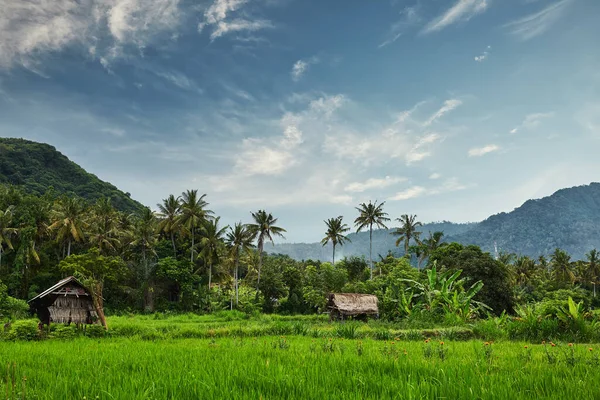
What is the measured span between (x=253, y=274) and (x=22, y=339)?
2061 inches

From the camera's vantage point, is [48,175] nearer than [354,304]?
No

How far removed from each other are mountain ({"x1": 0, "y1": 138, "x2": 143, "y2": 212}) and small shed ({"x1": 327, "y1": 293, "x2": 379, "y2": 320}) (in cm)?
6299

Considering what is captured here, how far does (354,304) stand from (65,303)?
20518mm

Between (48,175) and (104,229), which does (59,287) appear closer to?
(104,229)

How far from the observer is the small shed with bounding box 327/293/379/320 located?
30.8 metres

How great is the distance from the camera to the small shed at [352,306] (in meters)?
30.8

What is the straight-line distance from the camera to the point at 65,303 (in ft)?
64.0

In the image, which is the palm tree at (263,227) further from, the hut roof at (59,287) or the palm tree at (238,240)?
the hut roof at (59,287)

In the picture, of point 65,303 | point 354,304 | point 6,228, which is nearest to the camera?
point 65,303

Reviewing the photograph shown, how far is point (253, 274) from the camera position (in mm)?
65188

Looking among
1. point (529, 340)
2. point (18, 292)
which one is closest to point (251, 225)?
point (18, 292)

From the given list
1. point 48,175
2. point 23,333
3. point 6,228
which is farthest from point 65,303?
point 48,175

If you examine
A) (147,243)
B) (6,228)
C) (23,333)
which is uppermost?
(6,228)

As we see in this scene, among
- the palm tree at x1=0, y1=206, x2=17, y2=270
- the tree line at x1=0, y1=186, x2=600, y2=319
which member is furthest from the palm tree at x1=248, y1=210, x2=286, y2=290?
the palm tree at x1=0, y1=206, x2=17, y2=270
